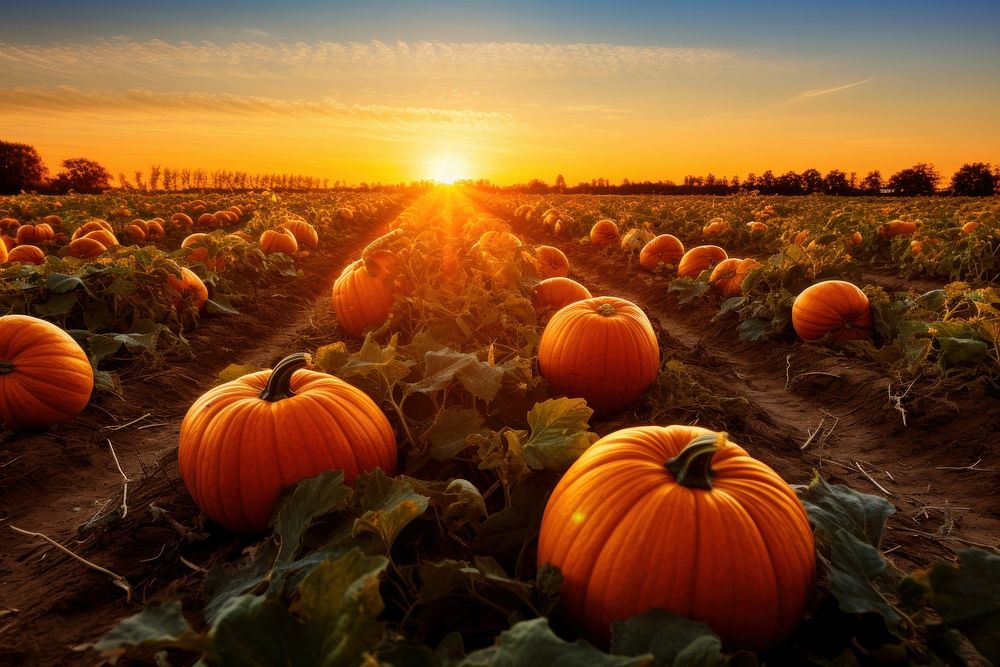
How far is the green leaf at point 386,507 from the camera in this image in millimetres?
1739

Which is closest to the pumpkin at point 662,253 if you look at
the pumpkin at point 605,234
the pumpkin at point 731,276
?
the pumpkin at point 731,276

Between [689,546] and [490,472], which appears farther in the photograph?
[490,472]

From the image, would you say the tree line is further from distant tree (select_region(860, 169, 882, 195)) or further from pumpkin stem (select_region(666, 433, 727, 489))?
pumpkin stem (select_region(666, 433, 727, 489))

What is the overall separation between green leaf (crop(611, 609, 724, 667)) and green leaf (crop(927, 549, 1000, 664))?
25.1 inches

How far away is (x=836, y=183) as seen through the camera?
81.6m

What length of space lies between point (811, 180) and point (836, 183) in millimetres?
3218

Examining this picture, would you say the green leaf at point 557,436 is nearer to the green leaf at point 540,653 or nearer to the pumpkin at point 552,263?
the green leaf at point 540,653

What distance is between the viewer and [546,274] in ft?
27.1

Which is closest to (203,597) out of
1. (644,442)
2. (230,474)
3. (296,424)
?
(230,474)

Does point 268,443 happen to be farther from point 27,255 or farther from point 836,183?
point 836,183

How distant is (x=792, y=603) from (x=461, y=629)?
1.04 meters

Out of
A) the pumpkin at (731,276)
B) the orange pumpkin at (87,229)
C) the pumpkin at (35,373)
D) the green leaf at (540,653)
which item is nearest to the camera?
the green leaf at (540,653)

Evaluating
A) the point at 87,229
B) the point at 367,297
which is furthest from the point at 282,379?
the point at 87,229

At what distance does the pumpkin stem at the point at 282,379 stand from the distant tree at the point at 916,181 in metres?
89.5
